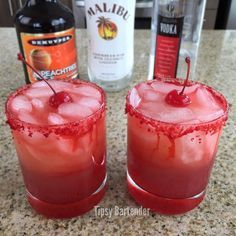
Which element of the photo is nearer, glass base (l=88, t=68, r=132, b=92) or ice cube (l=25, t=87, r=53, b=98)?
ice cube (l=25, t=87, r=53, b=98)

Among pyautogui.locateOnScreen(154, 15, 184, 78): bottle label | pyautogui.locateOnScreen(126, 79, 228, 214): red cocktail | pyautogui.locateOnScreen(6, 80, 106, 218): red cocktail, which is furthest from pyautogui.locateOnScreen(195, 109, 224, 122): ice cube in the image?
pyautogui.locateOnScreen(154, 15, 184, 78): bottle label

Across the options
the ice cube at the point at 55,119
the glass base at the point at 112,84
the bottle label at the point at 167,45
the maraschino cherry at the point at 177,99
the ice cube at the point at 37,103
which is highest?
the maraschino cherry at the point at 177,99

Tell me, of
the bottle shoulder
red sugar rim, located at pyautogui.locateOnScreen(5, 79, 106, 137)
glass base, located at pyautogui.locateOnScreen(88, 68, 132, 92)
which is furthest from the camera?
glass base, located at pyautogui.locateOnScreen(88, 68, 132, 92)

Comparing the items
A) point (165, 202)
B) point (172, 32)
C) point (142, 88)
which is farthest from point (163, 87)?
point (172, 32)

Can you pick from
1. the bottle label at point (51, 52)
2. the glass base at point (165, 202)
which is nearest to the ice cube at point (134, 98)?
the glass base at point (165, 202)

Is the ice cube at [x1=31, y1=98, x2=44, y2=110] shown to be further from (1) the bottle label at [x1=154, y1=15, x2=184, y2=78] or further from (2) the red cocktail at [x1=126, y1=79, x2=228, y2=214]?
(1) the bottle label at [x1=154, y1=15, x2=184, y2=78]

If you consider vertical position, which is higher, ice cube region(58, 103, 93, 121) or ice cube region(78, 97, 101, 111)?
ice cube region(58, 103, 93, 121)

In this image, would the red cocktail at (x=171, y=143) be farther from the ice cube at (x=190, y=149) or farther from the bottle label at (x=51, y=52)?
the bottle label at (x=51, y=52)
